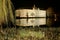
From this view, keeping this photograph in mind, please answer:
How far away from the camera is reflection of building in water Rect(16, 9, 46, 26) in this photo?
7.35m

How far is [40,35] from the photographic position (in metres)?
6.26

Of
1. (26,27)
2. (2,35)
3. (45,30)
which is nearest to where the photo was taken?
(2,35)

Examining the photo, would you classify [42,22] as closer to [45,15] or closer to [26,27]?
[45,15]

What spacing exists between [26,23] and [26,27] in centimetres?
31

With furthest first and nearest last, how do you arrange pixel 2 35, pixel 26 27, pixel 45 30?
pixel 26 27
pixel 45 30
pixel 2 35

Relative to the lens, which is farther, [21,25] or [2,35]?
[21,25]

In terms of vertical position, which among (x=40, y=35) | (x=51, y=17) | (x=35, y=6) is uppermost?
(x=35, y=6)

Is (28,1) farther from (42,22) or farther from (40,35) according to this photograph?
(40,35)

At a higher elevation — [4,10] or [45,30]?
[4,10]

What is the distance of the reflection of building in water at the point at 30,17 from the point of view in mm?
7345

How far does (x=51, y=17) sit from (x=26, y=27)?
118cm

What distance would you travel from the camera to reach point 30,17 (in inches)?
290

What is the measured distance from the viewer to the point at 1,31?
6438mm

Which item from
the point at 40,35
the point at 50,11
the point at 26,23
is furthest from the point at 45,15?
the point at 40,35
